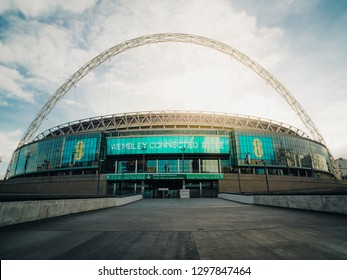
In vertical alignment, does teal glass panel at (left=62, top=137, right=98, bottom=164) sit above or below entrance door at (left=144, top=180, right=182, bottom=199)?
above

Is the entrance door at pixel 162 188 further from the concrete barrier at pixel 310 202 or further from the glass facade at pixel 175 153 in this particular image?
the concrete barrier at pixel 310 202

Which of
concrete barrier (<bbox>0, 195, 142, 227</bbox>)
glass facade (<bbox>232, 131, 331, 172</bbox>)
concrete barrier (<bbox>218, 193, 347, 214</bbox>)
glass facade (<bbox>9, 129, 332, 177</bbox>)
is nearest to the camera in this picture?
concrete barrier (<bbox>0, 195, 142, 227</bbox>)

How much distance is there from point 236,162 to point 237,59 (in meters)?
39.9

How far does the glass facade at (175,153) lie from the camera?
48.4 meters

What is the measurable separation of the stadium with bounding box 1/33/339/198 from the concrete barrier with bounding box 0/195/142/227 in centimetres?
2918

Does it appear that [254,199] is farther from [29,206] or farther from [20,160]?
[20,160]

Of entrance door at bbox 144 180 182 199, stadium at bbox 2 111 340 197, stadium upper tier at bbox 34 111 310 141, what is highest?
stadium upper tier at bbox 34 111 310 141

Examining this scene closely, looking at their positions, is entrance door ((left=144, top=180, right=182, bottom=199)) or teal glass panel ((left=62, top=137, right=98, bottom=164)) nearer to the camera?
entrance door ((left=144, top=180, right=182, bottom=199))

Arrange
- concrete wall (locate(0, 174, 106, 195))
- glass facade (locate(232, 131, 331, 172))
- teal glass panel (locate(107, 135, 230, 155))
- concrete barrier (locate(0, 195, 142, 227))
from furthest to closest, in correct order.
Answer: glass facade (locate(232, 131, 331, 172)) → teal glass panel (locate(107, 135, 230, 155)) → concrete wall (locate(0, 174, 106, 195)) → concrete barrier (locate(0, 195, 142, 227))

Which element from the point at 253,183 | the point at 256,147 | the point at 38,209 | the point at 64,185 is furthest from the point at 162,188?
the point at 38,209

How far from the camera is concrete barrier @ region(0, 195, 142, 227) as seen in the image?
676cm

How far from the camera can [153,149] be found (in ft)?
158

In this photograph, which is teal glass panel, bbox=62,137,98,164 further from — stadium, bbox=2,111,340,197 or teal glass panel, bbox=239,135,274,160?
teal glass panel, bbox=239,135,274,160

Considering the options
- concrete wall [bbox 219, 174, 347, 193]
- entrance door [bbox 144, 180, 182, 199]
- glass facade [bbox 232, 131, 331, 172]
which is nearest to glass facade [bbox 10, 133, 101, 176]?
entrance door [bbox 144, 180, 182, 199]
